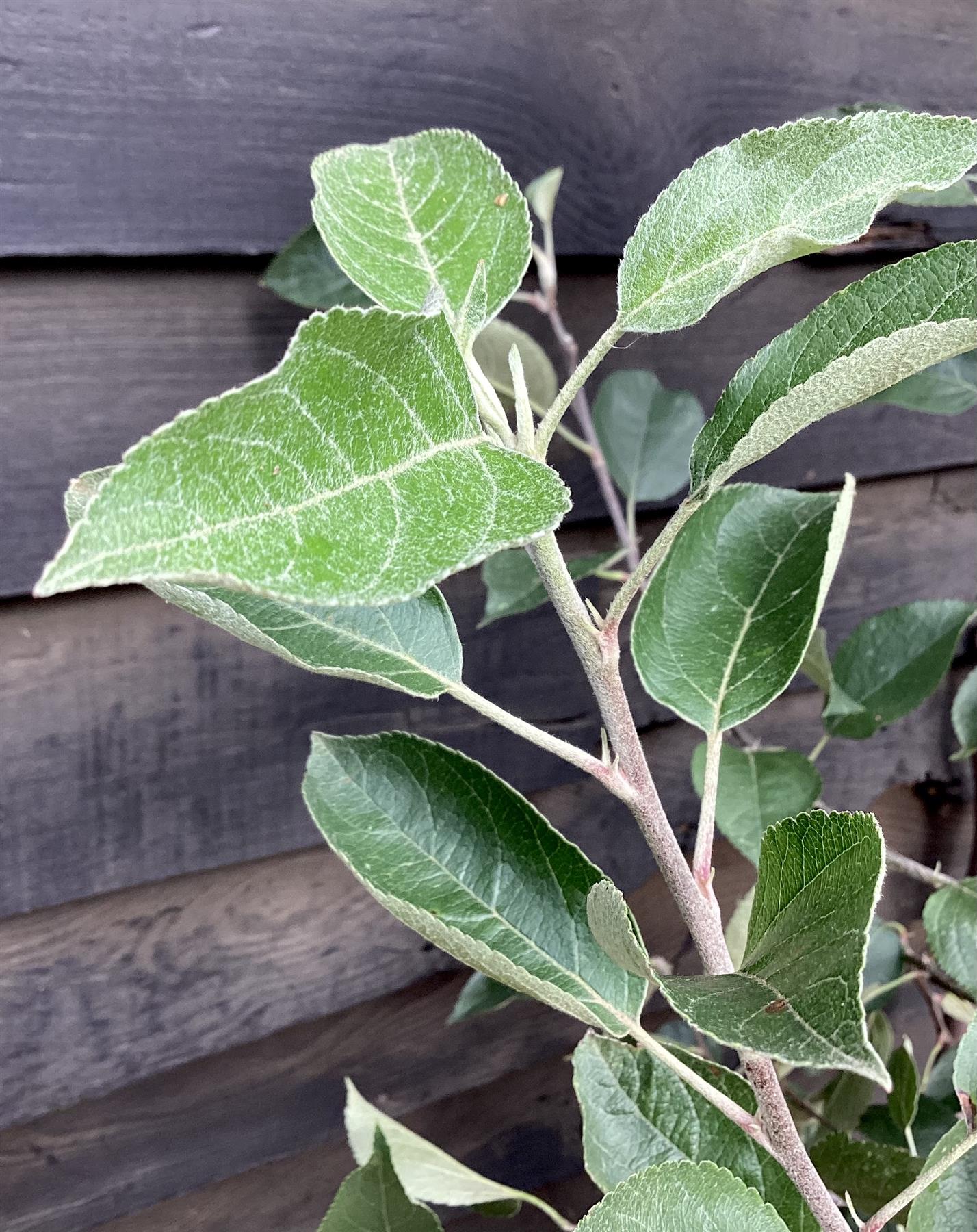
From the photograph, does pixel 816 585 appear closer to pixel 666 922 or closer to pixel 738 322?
pixel 738 322

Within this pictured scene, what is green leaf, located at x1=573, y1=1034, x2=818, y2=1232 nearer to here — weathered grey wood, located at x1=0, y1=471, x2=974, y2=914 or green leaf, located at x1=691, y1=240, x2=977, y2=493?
green leaf, located at x1=691, y1=240, x2=977, y2=493

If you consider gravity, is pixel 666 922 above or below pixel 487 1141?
above

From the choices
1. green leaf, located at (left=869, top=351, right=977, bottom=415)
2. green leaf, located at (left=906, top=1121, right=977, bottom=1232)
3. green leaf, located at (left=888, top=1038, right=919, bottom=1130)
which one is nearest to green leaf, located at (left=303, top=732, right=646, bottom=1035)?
green leaf, located at (left=906, top=1121, right=977, bottom=1232)

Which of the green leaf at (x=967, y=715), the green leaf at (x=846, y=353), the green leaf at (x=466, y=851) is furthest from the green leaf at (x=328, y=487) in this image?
the green leaf at (x=967, y=715)

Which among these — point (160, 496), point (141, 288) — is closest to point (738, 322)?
point (141, 288)

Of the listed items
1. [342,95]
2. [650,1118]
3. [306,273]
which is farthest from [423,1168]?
[342,95]

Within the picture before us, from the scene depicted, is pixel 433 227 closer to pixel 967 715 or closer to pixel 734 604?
pixel 734 604

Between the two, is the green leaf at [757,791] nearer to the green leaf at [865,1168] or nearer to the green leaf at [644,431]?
the green leaf at [865,1168]
